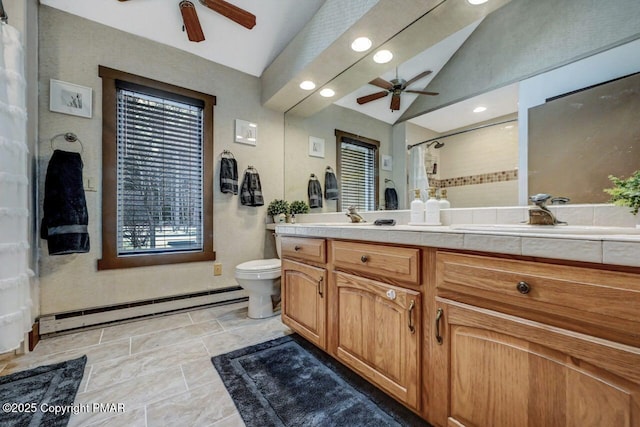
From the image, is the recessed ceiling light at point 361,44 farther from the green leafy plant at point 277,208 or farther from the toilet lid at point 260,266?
the toilet lid at point 260,266

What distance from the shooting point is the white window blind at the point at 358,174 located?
2088 mm

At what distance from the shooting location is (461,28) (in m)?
1.62

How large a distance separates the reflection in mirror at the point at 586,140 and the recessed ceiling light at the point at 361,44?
3.67 ft

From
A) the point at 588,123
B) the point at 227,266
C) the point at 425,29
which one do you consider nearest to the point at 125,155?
the point at 227,266

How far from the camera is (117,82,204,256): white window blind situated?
224cm

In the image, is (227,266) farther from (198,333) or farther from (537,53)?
(537,53)

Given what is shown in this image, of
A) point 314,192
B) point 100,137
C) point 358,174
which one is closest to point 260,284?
point 314,192

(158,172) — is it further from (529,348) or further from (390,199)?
(529,348)

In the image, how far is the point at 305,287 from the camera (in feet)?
5.40

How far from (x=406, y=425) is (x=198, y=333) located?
155 cm

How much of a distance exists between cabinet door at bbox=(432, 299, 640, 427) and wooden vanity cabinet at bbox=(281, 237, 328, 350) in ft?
2.24

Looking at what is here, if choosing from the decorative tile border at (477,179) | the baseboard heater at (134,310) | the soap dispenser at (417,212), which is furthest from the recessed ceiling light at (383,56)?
the baseboard heater at (134,310)

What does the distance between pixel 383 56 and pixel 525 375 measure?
201cm

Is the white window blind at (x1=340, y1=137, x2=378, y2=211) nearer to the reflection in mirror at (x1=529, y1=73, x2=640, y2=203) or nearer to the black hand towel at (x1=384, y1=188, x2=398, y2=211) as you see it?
the black hand towel at (x1=384, y1=188, x2=398, y2=211)
